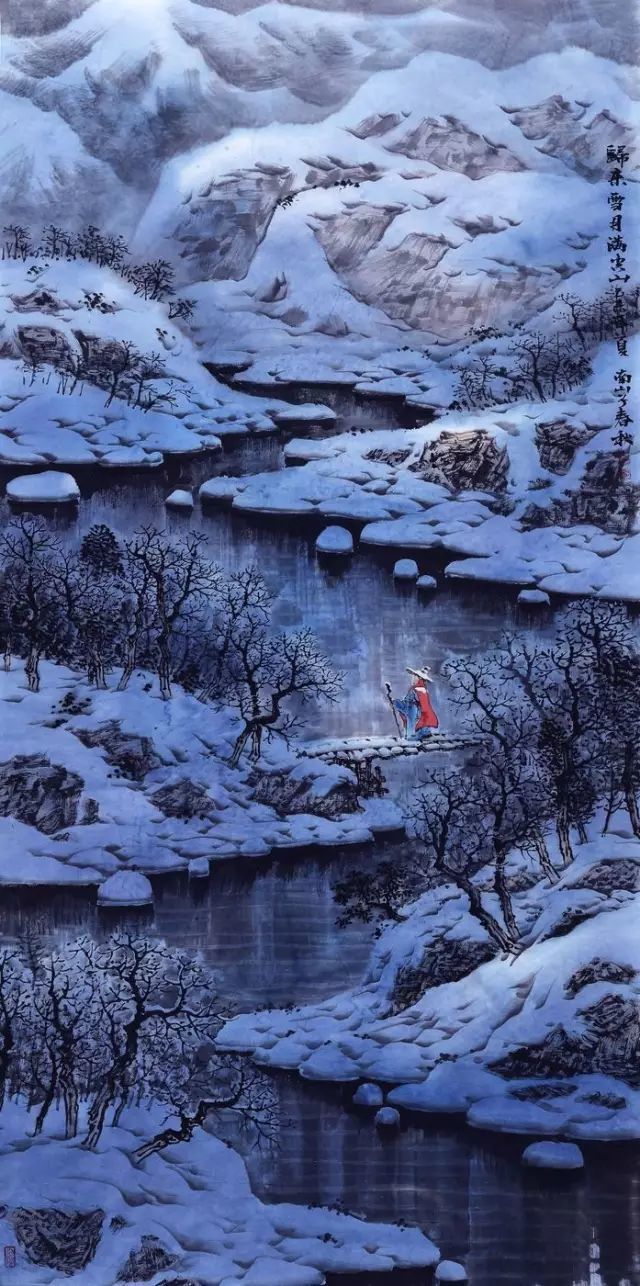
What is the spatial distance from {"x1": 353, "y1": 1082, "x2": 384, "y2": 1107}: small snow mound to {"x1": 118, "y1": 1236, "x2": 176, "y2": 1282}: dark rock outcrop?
3.03 feet

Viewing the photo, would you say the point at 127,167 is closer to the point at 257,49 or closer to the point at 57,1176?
the point at 257,49

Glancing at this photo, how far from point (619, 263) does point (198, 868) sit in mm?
3331

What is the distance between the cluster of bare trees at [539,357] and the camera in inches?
273

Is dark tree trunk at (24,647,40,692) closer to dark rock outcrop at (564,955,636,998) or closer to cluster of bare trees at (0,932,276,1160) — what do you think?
cluster of bare trees at (0,932,276,1160)

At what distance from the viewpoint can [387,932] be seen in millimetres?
6316

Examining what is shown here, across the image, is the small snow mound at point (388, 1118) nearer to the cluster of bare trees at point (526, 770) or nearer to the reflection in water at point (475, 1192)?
the reflection in water at point (475, 1192)

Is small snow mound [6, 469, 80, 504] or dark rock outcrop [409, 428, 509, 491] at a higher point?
dark rock outcrop [409, 428, 509, 491]

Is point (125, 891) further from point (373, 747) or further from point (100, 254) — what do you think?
point (100, 254)

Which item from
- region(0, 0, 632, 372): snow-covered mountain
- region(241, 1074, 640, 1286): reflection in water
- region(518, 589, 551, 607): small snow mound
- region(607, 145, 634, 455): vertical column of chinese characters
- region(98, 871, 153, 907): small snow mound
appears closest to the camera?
region(241, 1074, 640, 1286): reflection in water

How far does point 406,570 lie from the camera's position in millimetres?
6750

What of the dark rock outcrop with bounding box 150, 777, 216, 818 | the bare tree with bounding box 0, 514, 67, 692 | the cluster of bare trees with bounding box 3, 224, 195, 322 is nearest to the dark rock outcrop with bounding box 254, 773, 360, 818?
the dark rock outcrop with bounding box 150, 777, 216, 818

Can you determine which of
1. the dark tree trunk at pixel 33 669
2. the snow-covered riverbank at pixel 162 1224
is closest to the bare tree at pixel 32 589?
the dark tree trunk at pixel 33 669

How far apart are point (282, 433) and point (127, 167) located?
1.45m

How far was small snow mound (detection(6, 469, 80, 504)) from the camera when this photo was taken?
22.2 ft
